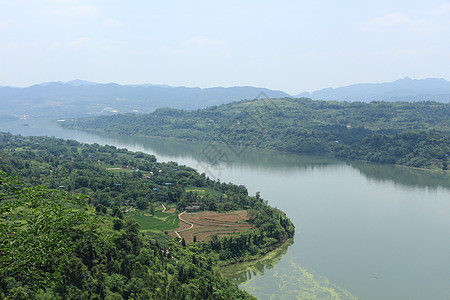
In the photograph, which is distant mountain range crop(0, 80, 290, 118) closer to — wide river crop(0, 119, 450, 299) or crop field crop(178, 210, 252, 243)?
wide river crop(0, 119, 450, 299)

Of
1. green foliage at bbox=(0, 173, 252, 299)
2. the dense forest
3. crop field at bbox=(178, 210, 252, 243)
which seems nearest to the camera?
green foliage at bbox=(0, 173, 252, 299)

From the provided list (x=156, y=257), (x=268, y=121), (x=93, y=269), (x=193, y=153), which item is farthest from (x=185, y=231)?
(x=268, y=121)

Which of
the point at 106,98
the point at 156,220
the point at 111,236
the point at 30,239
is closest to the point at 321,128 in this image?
the point at 156,220

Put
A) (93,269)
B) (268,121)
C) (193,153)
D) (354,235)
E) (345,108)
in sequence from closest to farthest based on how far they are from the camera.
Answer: (93,269) → (354,235) → (193,153) → (268,121) → (345,108)

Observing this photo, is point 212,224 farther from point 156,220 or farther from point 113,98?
point 113,98

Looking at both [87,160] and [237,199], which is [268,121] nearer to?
[87,160]

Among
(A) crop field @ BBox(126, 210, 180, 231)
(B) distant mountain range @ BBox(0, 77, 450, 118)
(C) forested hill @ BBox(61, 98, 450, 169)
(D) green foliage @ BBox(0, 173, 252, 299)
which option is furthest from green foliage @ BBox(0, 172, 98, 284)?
(B) distant mountain range @ BBox(0, 77, 450, 118)

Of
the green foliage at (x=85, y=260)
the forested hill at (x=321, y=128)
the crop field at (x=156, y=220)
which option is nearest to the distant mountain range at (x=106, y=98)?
the forested hill at (x=321, y=128)
